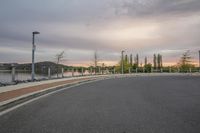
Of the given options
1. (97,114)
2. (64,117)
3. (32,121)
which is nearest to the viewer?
(32,121)

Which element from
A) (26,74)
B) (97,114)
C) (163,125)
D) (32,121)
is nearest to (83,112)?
(97,114)

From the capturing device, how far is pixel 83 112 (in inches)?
390

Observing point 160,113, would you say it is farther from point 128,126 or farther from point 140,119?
point 128,126

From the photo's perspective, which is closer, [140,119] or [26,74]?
[140,119]

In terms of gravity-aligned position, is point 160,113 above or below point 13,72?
below

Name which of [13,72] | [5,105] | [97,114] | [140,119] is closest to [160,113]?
[140,119]

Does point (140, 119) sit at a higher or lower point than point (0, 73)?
lower

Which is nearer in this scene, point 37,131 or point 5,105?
point 37,131

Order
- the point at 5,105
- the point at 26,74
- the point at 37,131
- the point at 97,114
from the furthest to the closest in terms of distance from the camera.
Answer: the point at 26,74, the point at 5,105, the point at 97,114, the point at 37,131

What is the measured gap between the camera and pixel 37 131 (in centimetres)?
698

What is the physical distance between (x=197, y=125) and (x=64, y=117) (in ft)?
12.0

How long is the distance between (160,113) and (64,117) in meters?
3.01

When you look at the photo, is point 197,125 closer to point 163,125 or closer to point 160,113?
point 163,125

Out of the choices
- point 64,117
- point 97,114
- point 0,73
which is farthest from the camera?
point 0,73
